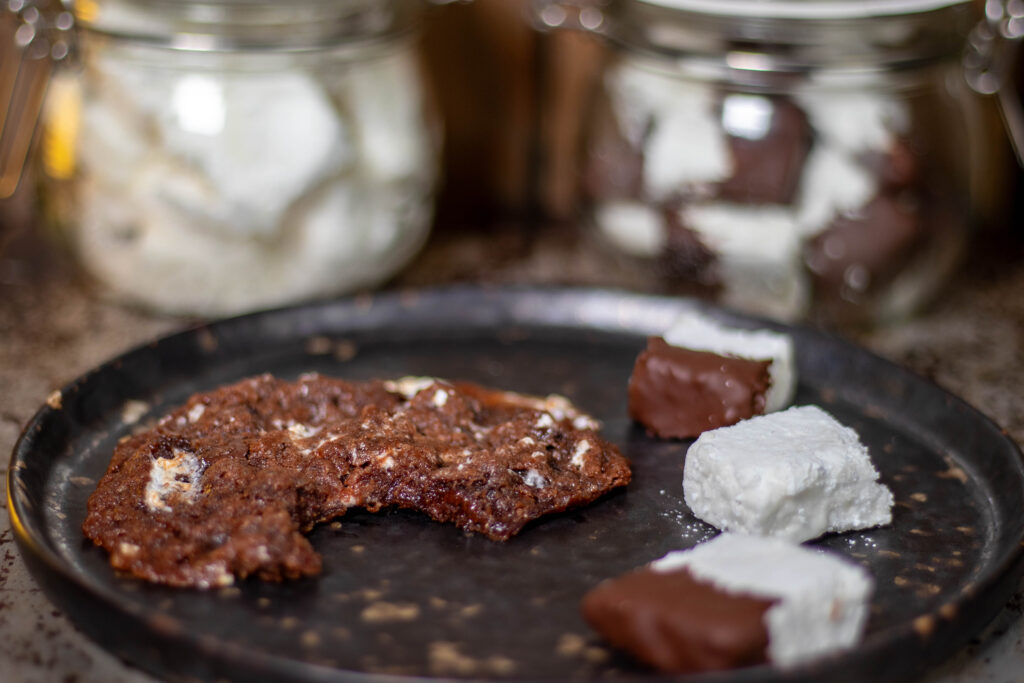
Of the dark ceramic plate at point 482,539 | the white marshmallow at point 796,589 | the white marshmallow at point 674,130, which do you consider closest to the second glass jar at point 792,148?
the white marshmallow at point 674,130

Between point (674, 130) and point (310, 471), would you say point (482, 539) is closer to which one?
point (310, 471)

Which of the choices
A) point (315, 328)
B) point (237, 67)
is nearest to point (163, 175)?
point (237, 67)

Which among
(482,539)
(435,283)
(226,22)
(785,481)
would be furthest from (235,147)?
(785,481)

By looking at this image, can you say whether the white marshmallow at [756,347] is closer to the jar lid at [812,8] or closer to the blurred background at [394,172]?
the blurred background at [394,172]

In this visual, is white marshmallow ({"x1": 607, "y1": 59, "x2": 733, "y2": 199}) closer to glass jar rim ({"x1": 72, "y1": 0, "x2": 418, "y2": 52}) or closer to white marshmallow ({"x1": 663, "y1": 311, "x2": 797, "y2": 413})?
white marshmallow ({"x1": 663, "y1": 311, "x2": 797, "y2": 413})

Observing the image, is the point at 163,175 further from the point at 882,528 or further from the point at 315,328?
the point at 882,528

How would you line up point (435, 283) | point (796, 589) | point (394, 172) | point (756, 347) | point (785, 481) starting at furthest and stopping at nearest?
point (435, 283) < point (394, 172) < point (756, 347) < point (785, 481) < point (796, 589)
